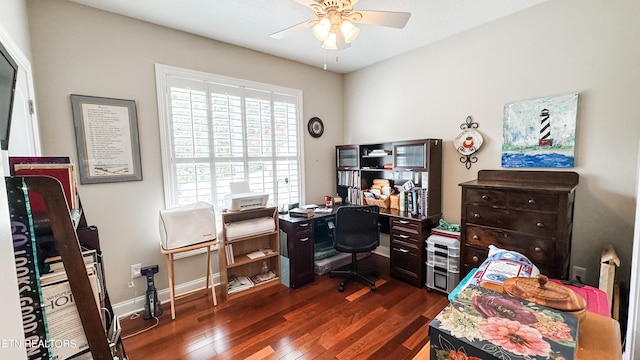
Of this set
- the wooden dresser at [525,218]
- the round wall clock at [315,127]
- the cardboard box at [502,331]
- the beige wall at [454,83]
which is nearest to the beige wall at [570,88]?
the beige wall at [454,83]

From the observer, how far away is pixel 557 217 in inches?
72.1

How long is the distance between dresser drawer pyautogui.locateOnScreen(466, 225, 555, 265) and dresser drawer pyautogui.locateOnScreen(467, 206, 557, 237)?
1.8 inches

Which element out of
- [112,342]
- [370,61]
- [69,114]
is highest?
[370,61]

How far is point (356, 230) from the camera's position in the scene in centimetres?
280

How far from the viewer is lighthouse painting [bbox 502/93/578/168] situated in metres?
2.14

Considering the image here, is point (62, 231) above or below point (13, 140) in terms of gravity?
below

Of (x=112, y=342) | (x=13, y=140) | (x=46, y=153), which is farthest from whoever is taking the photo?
(x=46, y=153)

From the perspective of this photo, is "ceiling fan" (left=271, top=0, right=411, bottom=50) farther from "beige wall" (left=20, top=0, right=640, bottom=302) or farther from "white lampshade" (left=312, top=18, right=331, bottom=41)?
"beige wall" (left=20, top=0, right=640, bottom=302)

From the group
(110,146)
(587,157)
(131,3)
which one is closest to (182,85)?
(131,3)

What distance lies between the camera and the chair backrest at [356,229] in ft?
8.89

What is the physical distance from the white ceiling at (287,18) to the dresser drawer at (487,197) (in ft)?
5.33

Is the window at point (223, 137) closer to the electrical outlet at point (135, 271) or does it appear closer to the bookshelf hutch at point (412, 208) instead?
the electrical outlet at point (135, 271)

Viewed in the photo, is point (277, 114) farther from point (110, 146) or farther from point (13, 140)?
point (13, 140)

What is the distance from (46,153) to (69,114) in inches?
14.0
